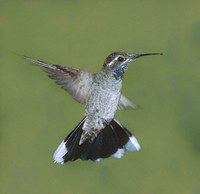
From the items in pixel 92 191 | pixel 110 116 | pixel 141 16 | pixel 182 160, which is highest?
pixel 141 16

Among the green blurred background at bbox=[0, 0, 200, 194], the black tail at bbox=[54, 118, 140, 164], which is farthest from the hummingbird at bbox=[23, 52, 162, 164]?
the green blurred background at bbox=[0, 0, 200, 194]

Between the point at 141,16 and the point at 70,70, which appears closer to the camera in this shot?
the point at 70,70

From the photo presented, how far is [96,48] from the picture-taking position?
1.37 metres

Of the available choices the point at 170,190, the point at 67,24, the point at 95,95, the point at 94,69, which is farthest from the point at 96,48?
the point at 170,190

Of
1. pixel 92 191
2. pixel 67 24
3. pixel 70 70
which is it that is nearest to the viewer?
pixel 70 70

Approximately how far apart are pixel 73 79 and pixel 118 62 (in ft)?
0.45

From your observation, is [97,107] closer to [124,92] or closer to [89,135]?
[89,135]

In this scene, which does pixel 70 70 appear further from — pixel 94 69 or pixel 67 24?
Answer: pixel 67 24

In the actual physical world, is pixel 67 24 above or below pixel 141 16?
below

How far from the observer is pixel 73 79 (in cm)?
98

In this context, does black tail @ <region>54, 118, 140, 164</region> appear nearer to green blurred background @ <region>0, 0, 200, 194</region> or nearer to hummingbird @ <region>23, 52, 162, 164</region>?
hummingbird @ <region>23, 52, 162, 164</region>

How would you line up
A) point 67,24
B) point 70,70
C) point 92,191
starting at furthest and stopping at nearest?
point 67,24, point 92,191, point 70,70

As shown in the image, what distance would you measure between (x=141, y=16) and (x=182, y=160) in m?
0.64

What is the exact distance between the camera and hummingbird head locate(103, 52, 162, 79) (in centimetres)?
96
